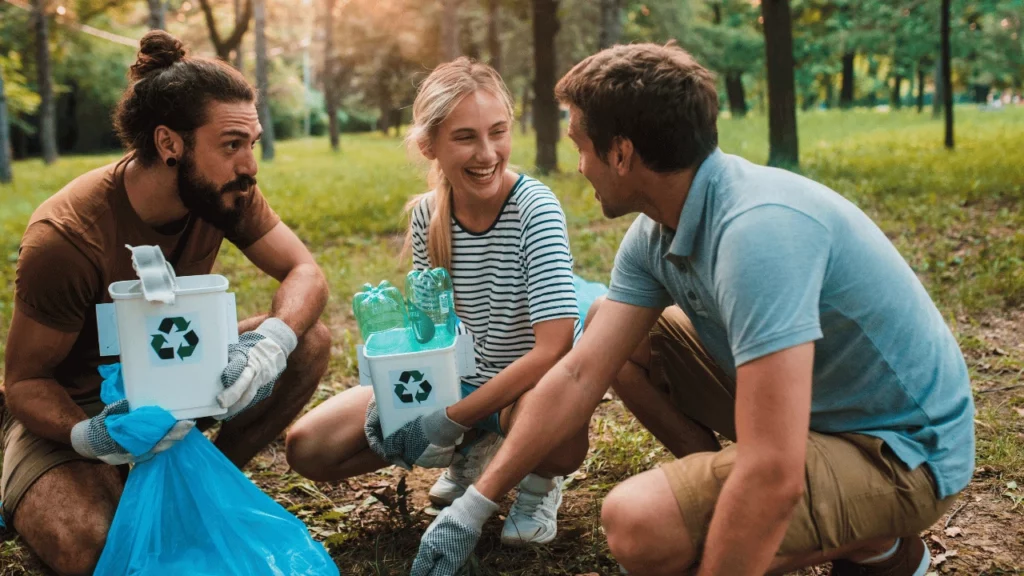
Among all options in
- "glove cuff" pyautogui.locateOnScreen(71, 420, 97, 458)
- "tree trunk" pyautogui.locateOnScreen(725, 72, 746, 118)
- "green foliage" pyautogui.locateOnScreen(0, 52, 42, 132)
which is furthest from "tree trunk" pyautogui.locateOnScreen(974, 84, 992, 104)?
"glove cuff" pyautogui.locateOnScreen(71, 420, 97, 458)

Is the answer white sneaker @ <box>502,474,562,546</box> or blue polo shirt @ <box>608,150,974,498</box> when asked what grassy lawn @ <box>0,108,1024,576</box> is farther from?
blue polo shirt @ <box>608,150,974,498</box>

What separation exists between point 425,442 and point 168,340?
2.47 feet

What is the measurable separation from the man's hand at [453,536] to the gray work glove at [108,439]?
0.69m

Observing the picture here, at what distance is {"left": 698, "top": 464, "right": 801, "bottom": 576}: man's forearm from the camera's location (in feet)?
5.49

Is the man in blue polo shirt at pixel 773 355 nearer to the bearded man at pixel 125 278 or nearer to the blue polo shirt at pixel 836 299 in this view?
the blue polo shirt at pixel 836 299

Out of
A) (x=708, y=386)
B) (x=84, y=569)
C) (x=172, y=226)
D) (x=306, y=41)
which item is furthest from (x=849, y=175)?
(x=306, y=41)

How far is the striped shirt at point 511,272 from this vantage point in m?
2.51

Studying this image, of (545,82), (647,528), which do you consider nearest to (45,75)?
(545,82)

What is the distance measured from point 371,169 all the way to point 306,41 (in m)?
21.7

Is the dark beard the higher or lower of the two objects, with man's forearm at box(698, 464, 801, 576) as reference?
higher

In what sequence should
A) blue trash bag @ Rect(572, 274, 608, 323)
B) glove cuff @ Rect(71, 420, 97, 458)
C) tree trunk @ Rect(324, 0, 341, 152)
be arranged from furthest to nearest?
tree trunk @ Rect(324, 0, 341, 152) < blue trash bag @ Rect(572, 274, 608, 323) < glove cuff @ Rect(71, 420, 97, 458)

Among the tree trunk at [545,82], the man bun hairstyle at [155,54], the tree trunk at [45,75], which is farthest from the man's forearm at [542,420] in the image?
the tree trunk at [45,75]

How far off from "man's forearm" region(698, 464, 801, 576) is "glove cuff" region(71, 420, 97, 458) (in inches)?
64.1

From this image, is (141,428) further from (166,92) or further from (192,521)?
(166,92)
